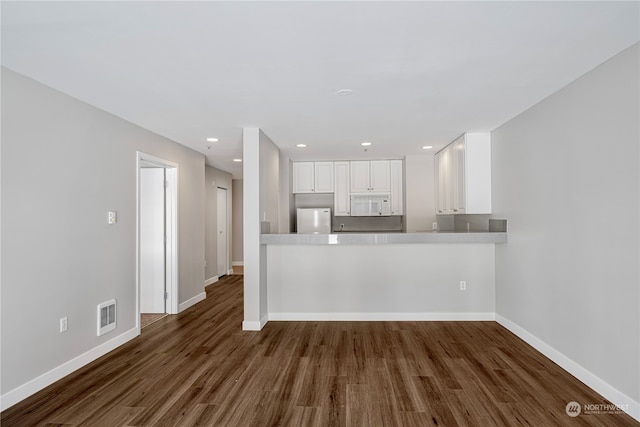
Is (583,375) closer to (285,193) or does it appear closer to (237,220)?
(285,193)

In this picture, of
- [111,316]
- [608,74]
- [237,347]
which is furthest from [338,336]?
[608,74]

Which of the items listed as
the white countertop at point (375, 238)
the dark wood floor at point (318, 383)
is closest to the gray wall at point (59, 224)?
the dark wood floor at point (318, 383)

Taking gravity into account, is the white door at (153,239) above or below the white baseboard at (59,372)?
above

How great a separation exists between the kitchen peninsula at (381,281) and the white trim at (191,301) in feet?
4.54

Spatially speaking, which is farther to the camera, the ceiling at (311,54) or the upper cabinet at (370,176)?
the upper cabinet at (370,176)

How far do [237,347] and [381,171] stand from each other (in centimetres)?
385

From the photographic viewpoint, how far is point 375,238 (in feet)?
13.4

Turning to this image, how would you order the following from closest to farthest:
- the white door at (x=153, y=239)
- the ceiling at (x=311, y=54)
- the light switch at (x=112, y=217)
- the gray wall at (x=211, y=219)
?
the ceiling at (x=311, y=54), the light switch at (x=112, y=217), the white door at (x=153, y=239), the gray wall at (x=211, y=219)

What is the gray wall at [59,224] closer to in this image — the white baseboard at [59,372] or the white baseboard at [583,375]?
the white baseboard at [59,372]

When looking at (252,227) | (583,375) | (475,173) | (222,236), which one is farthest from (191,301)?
(583,375)

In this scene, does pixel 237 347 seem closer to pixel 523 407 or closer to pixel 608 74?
pixel 523 407

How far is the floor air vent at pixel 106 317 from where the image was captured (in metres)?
3.29

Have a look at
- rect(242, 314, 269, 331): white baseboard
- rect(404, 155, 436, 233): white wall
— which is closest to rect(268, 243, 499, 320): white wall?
rect(242, 314, 269, 331): white baseboard

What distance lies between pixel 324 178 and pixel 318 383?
3965 mm
